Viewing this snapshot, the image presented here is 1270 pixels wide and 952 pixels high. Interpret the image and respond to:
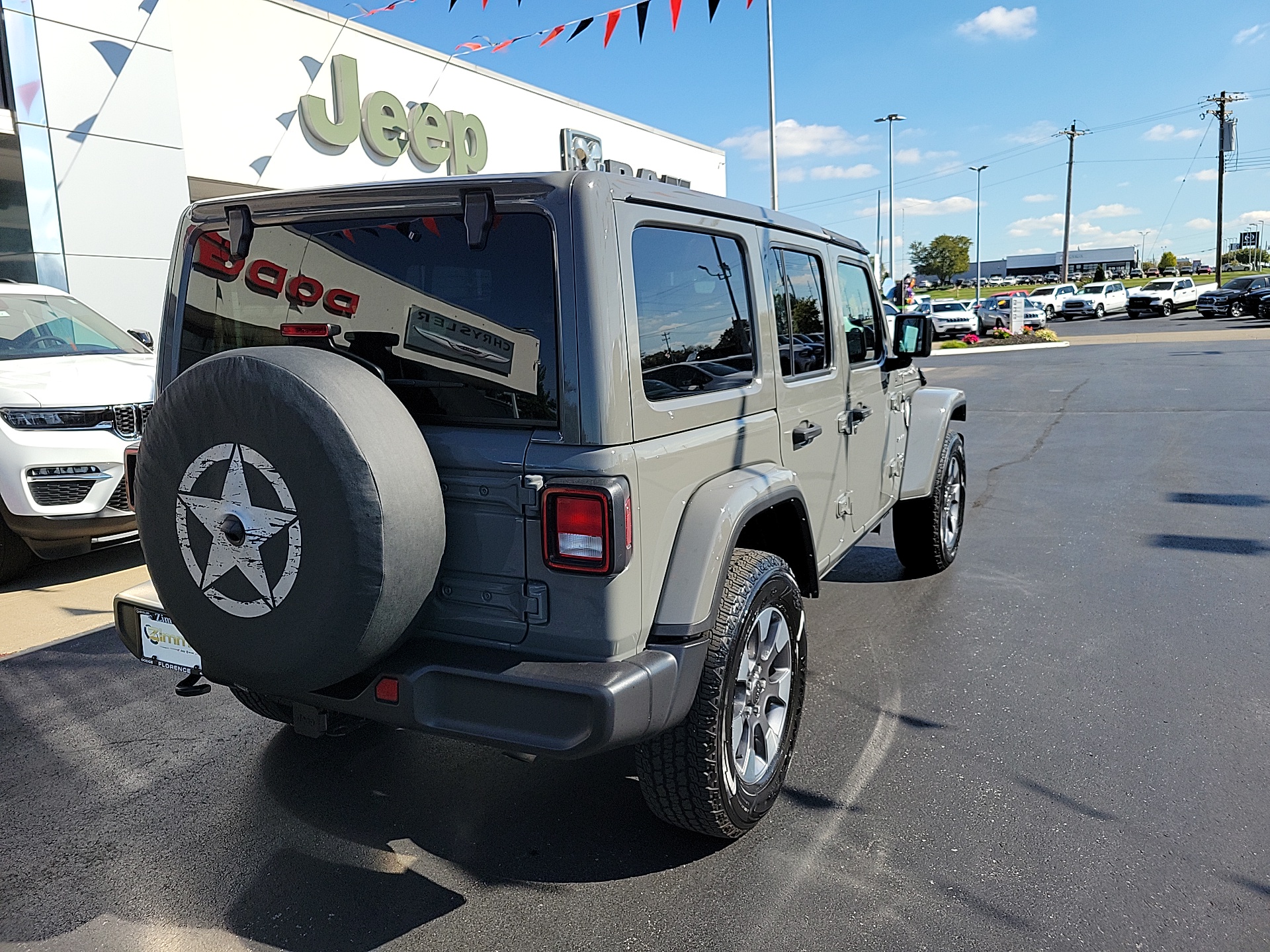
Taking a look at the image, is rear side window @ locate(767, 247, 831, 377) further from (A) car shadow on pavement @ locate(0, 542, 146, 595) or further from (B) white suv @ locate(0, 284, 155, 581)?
(A) car shadow on pavement @ locate(0, 542, 146, 595)

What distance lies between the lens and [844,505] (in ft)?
13.5

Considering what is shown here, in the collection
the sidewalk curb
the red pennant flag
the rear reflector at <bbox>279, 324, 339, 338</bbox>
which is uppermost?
the red pennant flag

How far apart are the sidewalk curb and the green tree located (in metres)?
85.3

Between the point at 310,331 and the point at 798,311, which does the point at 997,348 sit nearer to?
the point at 798,311

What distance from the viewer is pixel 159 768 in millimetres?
3521

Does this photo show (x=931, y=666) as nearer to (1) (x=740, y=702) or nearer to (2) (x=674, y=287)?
(1) (x=740, y=702)

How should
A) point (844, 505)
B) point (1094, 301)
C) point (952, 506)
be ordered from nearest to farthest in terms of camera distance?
point (844, 505) < point (952, 506) < point (1094, 301)

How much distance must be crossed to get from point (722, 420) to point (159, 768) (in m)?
2.47

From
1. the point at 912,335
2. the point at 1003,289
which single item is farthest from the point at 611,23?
the point at 1003,289

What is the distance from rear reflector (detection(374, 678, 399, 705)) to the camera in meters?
2.49

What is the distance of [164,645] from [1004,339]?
32778mm

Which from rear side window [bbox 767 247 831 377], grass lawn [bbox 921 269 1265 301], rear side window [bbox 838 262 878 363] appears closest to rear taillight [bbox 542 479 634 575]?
rear side window [bbox 767 247 831 377]

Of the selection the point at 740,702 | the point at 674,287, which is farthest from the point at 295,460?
the point at 740,702

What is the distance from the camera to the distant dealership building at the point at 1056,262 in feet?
447
